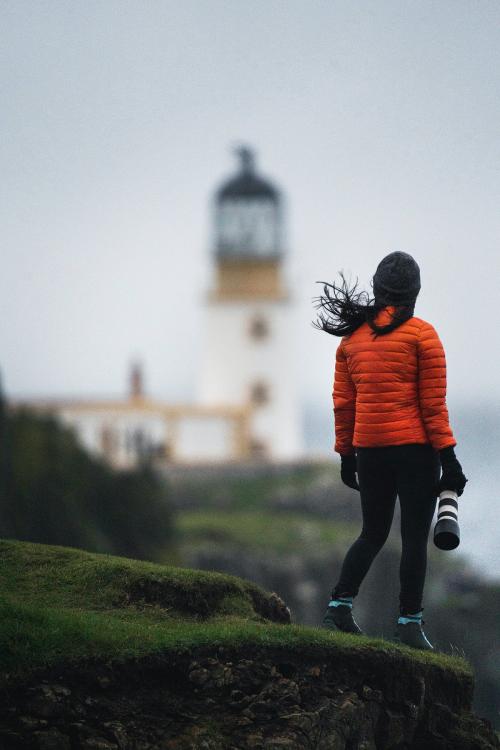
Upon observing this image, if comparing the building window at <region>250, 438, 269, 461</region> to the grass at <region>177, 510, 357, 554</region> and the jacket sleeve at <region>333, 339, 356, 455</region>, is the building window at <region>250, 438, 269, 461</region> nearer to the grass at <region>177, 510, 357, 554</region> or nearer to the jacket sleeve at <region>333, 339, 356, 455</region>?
the grass at <region>177, 510, 357, 554</region>

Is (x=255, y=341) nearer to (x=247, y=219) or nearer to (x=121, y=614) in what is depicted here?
(x=247, y=219)

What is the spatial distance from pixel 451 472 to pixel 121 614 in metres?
1.90

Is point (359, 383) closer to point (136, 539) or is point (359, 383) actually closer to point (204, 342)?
point (136, 539)

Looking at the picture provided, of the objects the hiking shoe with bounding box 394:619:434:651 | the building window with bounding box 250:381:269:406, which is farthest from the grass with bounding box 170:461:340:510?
the hiking shoe with bounding box 394:619:434:651

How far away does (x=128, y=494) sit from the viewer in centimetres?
4688

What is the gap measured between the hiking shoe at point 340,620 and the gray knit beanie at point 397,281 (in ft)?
5.67

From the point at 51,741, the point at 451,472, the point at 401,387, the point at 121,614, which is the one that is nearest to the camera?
the point at 51,741

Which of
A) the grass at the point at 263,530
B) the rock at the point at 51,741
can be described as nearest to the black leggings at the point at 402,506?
the rock at the point at 51,741

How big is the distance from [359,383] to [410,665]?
1.58m

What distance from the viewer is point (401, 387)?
905cm

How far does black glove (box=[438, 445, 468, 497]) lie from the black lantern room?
58.9 m

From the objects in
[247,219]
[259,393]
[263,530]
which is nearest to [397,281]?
[263,530]

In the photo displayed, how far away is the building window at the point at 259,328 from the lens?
221 ft

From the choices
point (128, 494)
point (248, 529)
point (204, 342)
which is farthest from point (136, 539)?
point (204, 342)
